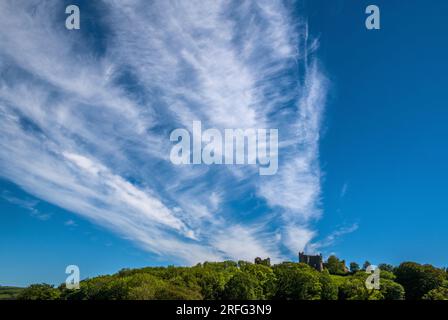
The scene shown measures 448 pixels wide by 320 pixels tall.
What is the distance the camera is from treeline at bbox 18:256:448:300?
4038 inches

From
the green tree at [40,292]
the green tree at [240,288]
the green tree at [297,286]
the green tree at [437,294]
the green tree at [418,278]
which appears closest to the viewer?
the green tree at [240,288]

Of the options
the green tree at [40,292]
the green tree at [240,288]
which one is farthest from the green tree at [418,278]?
the green tree at [40,292]

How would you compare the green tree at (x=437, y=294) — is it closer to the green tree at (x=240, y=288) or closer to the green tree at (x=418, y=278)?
the green tree at (x=418, y=278)

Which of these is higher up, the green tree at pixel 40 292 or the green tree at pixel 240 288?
the green tree at pixel 240 288

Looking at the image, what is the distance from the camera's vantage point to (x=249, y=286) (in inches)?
4567

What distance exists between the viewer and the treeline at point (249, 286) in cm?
10256

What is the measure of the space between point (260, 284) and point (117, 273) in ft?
212

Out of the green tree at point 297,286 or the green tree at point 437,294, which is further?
the green tree at point 297,286

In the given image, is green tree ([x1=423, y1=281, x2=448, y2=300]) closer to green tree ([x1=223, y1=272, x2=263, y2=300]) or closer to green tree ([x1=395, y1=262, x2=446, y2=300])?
green tree ([x1=395, y1=262, x2=446, y2=300])

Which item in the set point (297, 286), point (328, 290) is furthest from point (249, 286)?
point (328, 290)
